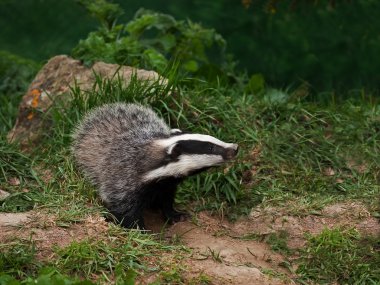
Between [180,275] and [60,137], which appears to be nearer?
[180,275]

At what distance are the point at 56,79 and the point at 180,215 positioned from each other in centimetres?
226

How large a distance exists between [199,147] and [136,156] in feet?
1.98

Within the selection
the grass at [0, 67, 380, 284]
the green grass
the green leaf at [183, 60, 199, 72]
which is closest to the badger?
the grass at [0, 67, 380, 284]

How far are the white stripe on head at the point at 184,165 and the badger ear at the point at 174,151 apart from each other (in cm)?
4

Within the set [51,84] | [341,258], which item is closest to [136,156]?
[341,258]

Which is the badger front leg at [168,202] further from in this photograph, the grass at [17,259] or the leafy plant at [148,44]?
the leafy plant at [148,44]

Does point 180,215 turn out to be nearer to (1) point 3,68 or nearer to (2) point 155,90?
(2) point 155,90

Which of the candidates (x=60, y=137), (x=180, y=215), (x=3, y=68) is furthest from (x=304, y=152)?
(x=3, y=68)

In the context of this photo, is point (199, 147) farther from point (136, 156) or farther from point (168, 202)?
point (168, 202)

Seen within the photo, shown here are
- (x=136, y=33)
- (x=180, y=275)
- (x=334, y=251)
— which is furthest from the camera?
(x=136, y=33)

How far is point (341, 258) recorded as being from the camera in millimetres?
6348

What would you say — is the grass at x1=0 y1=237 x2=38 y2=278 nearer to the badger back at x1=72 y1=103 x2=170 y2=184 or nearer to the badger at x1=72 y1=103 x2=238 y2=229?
the badger at x1=72 y1=103 x2=238 y2=229

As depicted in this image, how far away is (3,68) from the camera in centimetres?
962

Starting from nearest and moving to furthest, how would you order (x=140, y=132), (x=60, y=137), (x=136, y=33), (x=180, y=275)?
(x=180, y=275) → (x=140, y=132) → (x=60, y=137) → (x=136, y=33)
